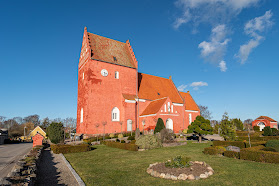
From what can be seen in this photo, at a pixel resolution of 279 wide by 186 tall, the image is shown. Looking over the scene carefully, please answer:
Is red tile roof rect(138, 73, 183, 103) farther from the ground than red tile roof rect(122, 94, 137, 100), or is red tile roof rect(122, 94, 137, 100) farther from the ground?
red tile roof rect(138, 73, 183, 103)

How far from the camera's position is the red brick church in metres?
28.7

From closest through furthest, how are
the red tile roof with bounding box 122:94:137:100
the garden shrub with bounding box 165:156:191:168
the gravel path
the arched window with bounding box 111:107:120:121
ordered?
the gravel path, the garden shrub with bounding box 165:156:191:168, the arched window with bounding box 111:107:120:121, the red tile roof with bounding box 122:94:137:100

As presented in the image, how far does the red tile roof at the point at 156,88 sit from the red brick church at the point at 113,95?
8.6 inches

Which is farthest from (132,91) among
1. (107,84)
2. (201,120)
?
(201,120)

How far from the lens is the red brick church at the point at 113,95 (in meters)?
28.7

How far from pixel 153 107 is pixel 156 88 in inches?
279

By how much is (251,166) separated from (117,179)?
739cm

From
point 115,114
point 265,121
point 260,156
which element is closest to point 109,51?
point 115,114

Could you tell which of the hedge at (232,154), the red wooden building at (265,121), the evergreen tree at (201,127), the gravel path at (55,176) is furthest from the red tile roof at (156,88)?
the red wooden building at (265,121)

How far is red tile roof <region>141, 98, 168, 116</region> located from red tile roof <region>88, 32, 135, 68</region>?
25.8ft

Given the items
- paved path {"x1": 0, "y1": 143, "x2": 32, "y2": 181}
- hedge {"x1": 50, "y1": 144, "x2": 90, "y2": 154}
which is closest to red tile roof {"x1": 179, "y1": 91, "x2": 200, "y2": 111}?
hedge {"x1": 50, "y1": 144, "x2": 90, "y2": 154}

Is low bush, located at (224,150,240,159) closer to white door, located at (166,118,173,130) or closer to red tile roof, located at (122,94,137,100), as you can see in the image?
white door, located at (166,118,173,130)

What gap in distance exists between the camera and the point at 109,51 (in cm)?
3200

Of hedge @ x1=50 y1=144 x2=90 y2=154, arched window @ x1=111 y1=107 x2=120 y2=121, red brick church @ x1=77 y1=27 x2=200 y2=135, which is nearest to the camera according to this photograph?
hedge @ x1=50 y1=144 x2=90 y2=154
